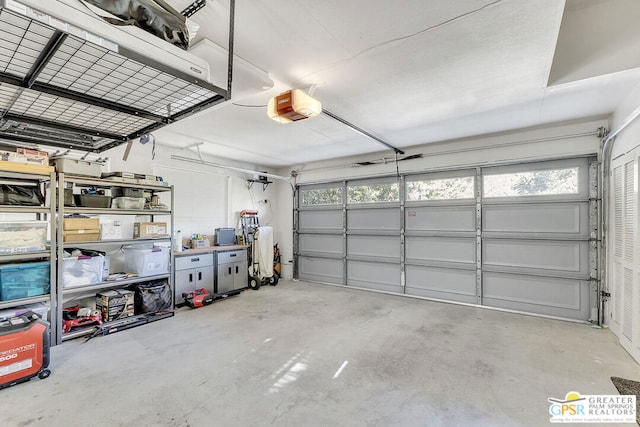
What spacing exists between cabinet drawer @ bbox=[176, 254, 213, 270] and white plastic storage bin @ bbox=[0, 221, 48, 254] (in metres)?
1.76

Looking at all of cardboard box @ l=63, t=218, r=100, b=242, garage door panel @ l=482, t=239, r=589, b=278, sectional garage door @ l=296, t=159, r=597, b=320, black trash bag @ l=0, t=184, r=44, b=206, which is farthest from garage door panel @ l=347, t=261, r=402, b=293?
black trash bag @ l=0, t=184, r=44, b=206

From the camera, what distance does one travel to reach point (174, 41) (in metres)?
1.26

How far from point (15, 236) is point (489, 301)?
6.20m

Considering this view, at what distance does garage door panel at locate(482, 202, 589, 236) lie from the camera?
13.1 feet

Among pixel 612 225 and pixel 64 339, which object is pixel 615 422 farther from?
pixel 64 339

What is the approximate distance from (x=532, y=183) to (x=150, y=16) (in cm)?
504

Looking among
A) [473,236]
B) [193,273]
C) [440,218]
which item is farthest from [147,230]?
[473,236]

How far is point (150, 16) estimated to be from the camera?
3.61ft

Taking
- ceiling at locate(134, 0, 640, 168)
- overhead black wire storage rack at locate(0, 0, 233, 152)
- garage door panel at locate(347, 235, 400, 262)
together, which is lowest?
garage door panel at locate(347, 235, 400, 262)

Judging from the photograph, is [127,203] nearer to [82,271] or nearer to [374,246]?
[82,271]

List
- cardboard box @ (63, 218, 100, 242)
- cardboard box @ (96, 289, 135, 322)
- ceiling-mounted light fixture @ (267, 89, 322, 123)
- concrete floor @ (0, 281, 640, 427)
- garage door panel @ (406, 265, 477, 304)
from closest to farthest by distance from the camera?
concrete floor @ (0, 281, 640, 427) → ceiling-mounted light fixture @ (267, 89, 322, 123) → cardboard box @ (63, 218, 100, 242) → cardboard box @ (96, 289, 135, 322) → garage door panel @ (406, 265, 477, 304)

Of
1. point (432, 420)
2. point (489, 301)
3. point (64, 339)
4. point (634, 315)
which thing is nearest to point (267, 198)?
point (64, 339)

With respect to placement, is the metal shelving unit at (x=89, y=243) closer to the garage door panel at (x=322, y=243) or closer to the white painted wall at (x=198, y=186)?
the white painted wall at (x=198, y=186)

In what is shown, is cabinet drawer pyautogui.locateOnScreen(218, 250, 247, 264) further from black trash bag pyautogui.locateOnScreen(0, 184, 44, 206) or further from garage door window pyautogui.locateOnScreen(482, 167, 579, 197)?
garage door window pyautogui.locateOnScreen(482, 167, 579, 197)
